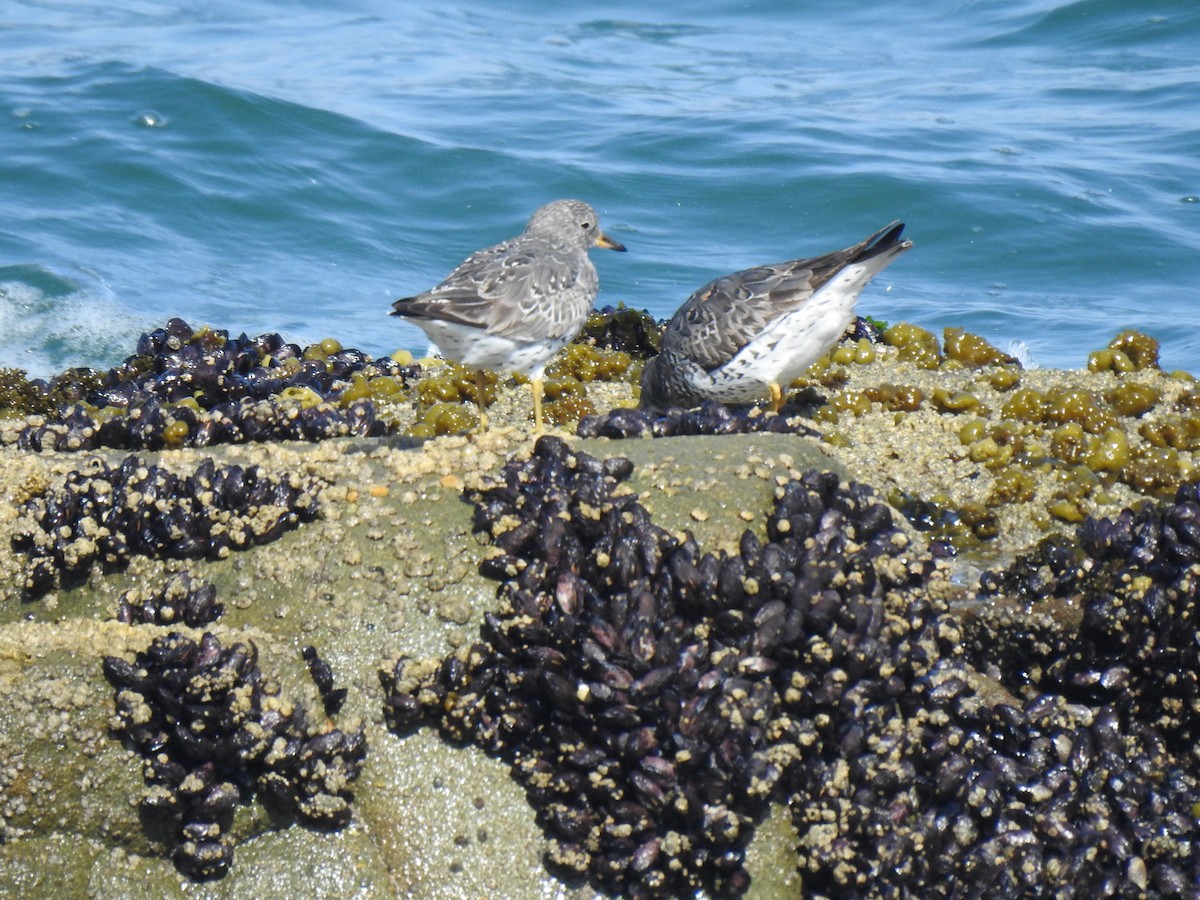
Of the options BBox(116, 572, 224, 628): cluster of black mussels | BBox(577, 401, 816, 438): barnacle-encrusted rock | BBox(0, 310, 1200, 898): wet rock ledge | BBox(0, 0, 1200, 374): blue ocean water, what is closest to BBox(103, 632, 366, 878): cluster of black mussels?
BBox(0, 310, 1200, 898): wet rock ledge

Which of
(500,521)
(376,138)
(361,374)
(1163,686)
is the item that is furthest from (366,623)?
(376,138)

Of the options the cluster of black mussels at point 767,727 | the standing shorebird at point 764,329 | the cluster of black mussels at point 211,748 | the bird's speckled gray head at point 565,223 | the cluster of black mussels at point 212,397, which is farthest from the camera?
the bird's speckled gray head at point 565,223

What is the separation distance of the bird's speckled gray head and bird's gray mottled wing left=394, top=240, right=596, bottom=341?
1.94ft

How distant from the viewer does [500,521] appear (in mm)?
3465

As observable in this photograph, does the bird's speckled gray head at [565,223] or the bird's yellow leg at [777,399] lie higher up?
the bird's speckled gray head at [565,223]

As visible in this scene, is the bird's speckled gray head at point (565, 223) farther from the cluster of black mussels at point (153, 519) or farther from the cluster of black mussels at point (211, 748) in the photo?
the cluster of black mussels at point (211, 748)

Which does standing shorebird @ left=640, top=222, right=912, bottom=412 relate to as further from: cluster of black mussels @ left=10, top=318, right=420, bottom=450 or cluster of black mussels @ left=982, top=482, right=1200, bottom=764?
cluster of black mussels @ left=982, top=482, right=1200, bottom=764

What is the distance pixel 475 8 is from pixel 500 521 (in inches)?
568

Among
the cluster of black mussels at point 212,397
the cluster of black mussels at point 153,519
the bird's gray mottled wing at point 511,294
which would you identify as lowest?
the cluster of black mussels at point 212,397

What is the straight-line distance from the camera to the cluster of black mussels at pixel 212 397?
4598mm

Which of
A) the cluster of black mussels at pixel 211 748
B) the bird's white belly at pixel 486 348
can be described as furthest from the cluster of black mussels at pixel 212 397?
the cluster of black mussels at pixel 211 748

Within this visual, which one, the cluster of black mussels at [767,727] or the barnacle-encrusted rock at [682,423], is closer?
the cluster of black mussels at [767,727]

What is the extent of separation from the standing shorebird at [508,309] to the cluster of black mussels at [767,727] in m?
1.60

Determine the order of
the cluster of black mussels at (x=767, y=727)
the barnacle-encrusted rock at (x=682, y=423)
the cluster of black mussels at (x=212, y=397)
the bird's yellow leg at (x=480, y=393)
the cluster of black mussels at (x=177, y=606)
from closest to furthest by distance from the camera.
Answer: the cluster of black mussels at (x=767, y=727), the cluster of black mussels at (x=177, y=606), the barnacle-encrusted rock at (x=682, y=423), the cluster of black mussels at (x=212, y=397), the bird's yellow leg at (x=480, y=393)
